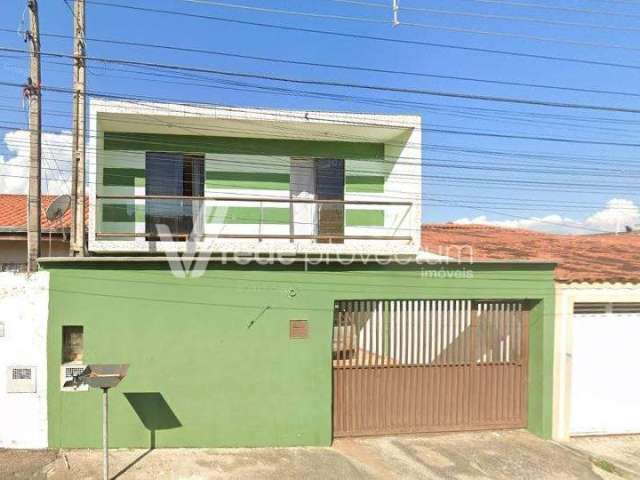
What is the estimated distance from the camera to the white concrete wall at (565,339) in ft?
24.3

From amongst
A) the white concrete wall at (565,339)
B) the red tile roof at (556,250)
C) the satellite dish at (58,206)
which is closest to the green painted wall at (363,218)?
the red tile roof at (556,250)

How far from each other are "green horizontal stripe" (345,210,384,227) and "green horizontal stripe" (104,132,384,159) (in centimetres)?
117

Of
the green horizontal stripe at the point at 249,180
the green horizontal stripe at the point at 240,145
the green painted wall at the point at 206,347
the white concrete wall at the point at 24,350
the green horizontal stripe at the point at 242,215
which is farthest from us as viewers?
the green horizontal stripe at the point at 249,180

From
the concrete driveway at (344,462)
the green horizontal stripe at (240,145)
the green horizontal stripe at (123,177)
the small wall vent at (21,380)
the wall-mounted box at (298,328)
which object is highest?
the green horizontal stripe at (240,145)

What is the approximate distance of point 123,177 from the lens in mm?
8789

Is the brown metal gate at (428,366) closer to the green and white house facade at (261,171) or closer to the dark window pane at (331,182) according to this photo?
the green and white house facade at (261,171)

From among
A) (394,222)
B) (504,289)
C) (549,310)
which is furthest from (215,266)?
(549,310)

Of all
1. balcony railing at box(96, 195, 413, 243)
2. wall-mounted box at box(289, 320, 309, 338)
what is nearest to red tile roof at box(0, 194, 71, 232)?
balcony railing at box(96, 195, 413, 243)

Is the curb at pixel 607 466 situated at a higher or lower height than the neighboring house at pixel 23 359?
lower

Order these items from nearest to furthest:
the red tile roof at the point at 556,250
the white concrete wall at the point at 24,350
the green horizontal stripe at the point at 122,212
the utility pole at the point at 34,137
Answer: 1. the white concrete wall at the point at 24,350
2. the utility pole at the point at 34,137
3. the red tile roof at the point at 556,250
4. the green horizontal stripe at the point at 122,212

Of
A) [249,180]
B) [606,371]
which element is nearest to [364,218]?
[249,180]

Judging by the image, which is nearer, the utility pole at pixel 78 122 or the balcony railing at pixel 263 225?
the utility pole at pixel 78 122

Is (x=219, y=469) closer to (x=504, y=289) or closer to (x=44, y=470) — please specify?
(x=44, y=470)

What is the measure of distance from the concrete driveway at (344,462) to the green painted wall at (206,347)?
0.28 metres
